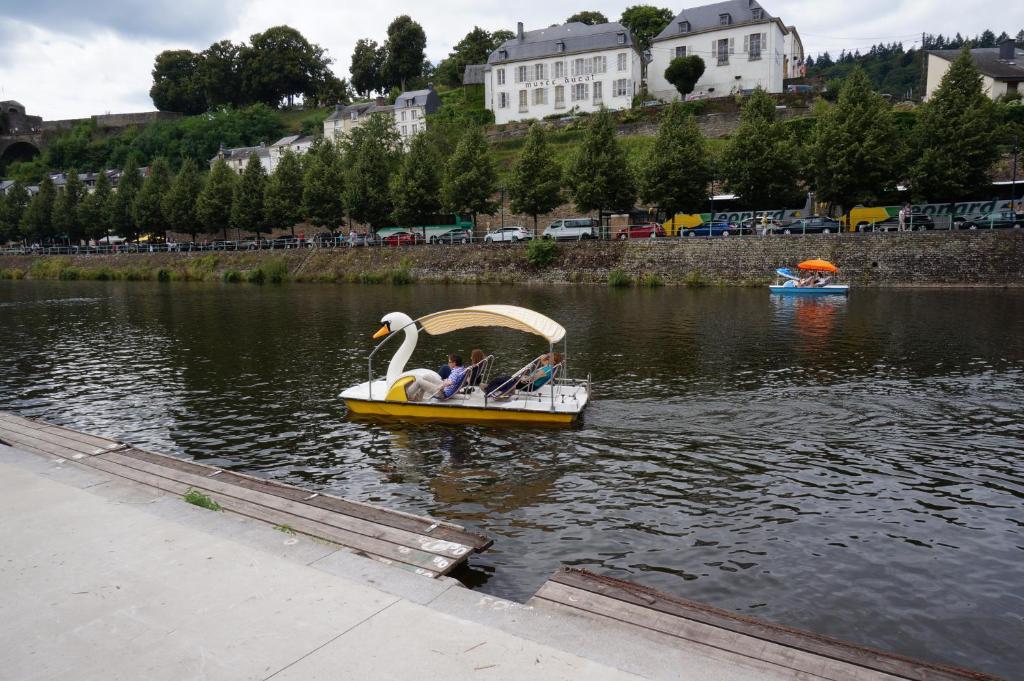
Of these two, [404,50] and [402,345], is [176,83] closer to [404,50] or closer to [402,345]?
[404,50]

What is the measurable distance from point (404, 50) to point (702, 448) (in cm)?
16417

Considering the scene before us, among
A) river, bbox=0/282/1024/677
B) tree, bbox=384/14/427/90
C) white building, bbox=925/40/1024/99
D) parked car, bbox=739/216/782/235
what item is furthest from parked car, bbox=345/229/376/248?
tree, bbox=384/14/427/90

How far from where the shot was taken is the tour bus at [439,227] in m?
82.2

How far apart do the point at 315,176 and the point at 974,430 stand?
257ft

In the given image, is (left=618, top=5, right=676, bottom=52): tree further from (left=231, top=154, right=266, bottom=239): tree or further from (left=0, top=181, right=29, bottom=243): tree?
(left=0, top=181, right=29, bottom=243): tree

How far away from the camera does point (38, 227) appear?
365ft

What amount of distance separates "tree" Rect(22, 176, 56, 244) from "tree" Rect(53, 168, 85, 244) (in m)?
2.27

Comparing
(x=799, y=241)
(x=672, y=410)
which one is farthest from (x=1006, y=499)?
(x=799, y=241)

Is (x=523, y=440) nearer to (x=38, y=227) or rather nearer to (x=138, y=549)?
(x=138, y=549)

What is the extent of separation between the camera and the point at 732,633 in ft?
24.5

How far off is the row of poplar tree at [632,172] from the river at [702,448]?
2396cm

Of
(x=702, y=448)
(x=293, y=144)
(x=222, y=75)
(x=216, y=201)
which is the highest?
(x=222, y=75)

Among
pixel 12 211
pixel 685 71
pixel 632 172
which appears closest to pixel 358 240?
pixel 632 172

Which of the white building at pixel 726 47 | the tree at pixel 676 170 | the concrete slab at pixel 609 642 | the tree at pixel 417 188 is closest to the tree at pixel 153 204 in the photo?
the tree at pixel 417 188
